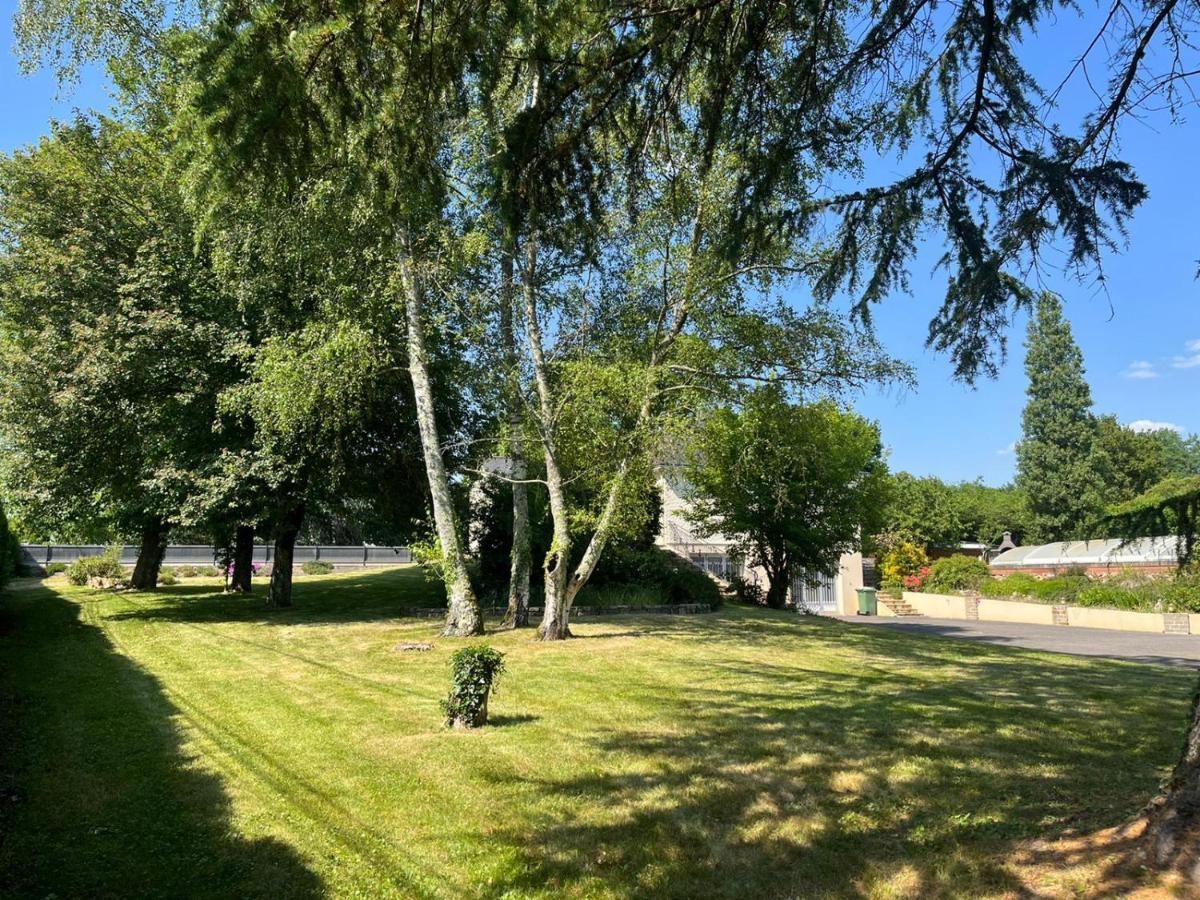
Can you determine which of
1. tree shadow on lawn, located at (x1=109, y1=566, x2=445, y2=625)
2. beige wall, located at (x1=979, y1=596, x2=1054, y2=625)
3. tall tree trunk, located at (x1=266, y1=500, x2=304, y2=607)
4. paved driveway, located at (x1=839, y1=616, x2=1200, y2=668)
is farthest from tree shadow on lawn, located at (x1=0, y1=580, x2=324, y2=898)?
beige wall, located at (x1=979, y1=596, x2=1054, y2=625)

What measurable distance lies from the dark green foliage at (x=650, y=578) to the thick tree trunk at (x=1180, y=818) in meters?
16.2

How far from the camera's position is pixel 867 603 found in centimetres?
3103

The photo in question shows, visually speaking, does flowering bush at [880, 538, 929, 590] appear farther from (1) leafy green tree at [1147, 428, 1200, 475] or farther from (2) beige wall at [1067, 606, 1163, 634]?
(1) leafy green tree at [1147, 428, 1200, 475]

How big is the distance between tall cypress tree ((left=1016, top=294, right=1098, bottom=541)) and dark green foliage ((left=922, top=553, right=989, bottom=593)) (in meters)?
17.6

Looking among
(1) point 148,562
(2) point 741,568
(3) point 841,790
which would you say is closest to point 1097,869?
(3) point 841,790

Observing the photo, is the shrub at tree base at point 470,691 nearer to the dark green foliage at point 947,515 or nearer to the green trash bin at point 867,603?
the green trash bin at point 867,603

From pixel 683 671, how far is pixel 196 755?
6.04 m

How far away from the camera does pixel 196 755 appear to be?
20.1ft

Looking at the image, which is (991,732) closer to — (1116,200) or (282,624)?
(1116,200)

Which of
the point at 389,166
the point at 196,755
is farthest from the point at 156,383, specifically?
the point at 389,166

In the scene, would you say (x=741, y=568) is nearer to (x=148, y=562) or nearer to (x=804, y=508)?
(x=804, y=508)

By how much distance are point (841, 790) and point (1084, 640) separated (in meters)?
17.0

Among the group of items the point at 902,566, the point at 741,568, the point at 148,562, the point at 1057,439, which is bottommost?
the point at 902,566

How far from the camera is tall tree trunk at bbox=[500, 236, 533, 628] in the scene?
13.2m
